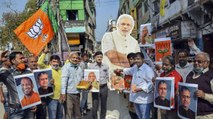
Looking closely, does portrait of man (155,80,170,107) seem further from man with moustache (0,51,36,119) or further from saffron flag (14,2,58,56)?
saffron flag (14,2,58,56)

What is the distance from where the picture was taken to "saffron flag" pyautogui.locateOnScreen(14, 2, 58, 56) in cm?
950

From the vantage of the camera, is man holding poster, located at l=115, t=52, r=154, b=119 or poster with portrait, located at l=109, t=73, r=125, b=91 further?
poster with portrait, located at l=109, t=73, r=125, b=91

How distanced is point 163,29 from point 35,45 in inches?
643

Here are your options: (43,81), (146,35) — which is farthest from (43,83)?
(146,35)

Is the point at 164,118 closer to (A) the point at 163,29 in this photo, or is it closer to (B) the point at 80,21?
(A) the point at 163,29

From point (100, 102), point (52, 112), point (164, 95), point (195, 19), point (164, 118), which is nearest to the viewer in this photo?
point (164, 95)

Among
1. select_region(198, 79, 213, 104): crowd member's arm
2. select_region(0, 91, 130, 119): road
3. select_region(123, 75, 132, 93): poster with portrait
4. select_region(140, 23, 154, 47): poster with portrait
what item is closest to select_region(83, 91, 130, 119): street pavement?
select_region(0, 91, 130, 119): road

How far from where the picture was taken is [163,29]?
80.8 ft

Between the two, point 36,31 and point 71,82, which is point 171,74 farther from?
point 36,31

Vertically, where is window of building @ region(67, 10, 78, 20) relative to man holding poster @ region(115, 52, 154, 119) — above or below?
above

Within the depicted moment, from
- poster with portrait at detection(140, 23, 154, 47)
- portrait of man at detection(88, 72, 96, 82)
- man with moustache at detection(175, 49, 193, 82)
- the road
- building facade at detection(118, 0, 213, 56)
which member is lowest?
the road

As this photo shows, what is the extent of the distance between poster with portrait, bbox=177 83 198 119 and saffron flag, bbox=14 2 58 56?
568 cm

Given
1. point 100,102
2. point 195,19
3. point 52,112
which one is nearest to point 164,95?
point 52,112

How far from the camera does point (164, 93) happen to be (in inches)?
199
